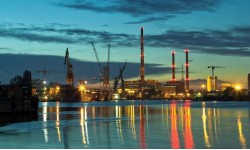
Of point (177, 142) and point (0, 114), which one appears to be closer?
point (177, 142)

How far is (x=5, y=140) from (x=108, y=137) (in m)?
8.06

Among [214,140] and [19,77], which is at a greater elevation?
[19,77]

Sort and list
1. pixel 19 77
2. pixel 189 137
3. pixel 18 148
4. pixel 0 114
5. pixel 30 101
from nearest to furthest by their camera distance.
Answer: pixel 18 148 → pixel 189 137 → pixel 0 114 → pixel 30 101 → pixel 19 77

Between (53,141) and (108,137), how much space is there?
16.1 ft

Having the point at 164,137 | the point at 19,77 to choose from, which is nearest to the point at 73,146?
the point at 164,137

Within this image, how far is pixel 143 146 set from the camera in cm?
2997

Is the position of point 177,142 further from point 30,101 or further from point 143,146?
point 30,101

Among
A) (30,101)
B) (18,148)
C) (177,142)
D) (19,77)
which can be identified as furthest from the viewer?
(19,77)

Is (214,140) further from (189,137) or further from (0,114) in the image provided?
(0,114)

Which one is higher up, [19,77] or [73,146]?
[19,77]

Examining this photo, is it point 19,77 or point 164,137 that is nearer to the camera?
point 164,137

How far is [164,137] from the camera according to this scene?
35.9m

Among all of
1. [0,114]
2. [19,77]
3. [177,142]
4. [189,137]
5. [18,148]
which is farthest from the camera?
[19,77]

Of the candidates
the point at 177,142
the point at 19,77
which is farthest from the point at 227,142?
the point at 19,77
